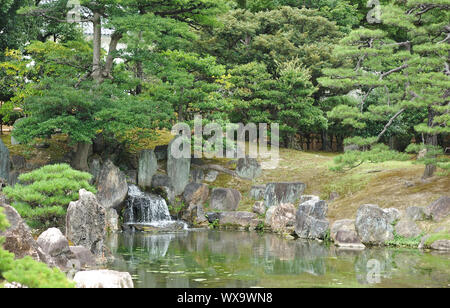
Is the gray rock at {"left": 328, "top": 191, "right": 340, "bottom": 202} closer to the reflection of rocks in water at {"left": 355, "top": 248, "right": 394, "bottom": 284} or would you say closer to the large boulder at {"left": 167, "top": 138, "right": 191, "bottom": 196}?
the reflection of rocks in water at {"left": 355, "top": 248, "right": 394, "bottom": 284}

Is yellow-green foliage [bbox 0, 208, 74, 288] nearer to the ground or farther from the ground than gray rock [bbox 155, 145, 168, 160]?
nearer to the ground

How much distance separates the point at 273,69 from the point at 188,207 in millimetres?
11203

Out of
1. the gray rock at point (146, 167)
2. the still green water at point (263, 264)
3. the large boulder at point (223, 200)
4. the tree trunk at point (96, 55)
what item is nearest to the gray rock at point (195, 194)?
the large boulder at point (223, 200)

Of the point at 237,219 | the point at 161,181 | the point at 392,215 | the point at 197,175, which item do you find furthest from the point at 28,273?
the point at 197,175

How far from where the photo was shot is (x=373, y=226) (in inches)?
654

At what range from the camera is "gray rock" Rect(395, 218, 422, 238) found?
16516mm

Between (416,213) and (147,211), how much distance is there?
982 centimetres

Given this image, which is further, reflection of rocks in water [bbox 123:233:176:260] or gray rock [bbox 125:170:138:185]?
gray rock [bbox 125:170:138:185]

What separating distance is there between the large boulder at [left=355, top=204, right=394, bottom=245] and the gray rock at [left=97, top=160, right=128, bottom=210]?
28.6 ft

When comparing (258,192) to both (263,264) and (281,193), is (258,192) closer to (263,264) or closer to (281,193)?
(281,193)

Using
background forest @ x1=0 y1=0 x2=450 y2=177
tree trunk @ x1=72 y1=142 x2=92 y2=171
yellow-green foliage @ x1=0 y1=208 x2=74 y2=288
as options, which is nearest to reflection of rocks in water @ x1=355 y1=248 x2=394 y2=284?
background forest @ x1=0 y1=0 x2=450 y2=177

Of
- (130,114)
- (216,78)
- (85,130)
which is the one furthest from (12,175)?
(216,78)

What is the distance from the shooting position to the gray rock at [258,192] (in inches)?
875

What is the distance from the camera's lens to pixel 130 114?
20.5 m
